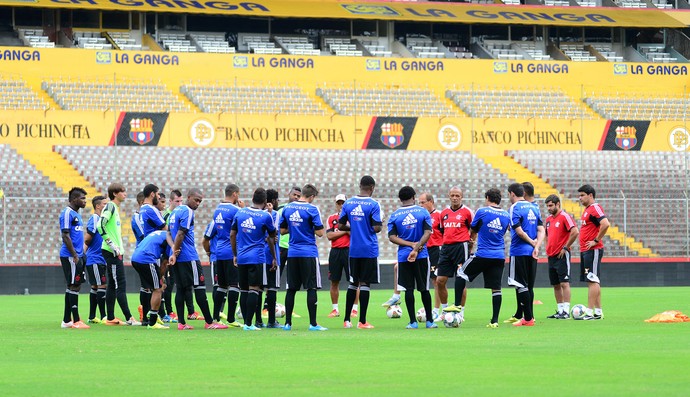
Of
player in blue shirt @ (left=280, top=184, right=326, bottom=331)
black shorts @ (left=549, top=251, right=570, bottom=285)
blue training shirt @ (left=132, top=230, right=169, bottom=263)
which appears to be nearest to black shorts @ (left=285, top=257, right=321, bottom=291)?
player in blue shirt @ (left=280, top=184, right=326, bottom=331)

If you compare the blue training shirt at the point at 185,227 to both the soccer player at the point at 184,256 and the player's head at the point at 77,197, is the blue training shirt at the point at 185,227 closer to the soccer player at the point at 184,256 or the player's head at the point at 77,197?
the soccer player at the point at 184,256

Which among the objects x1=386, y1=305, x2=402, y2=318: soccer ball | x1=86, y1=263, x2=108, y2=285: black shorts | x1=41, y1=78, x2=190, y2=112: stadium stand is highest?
x1=41, y1=78, x2=190, y2=112: stadium stand

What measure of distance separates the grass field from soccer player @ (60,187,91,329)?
1.40ft

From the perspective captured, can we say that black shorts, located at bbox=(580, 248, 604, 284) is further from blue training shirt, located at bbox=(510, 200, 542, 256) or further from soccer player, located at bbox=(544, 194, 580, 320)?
blue training shirt, located at bbox=(510, 200, 542, 256)

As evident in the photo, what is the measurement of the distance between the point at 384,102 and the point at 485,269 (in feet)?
102

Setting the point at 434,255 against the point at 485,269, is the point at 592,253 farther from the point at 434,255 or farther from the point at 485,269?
the point at 434,255

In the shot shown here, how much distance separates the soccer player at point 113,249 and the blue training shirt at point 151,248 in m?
0.85

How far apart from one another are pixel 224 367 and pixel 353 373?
1319 millimetres

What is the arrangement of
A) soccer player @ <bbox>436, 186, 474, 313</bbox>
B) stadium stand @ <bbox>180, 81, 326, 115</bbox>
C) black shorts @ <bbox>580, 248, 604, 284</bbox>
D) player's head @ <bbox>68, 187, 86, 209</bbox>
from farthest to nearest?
stadium stand @ <bbox>180, 81, 326, 115</bbox> < black shorts @ <bbox>580, 248, 604, 284</bbox> < soccer player @ <bbox>436, 186, 474, 313</bbox> < player's head @ <bbox>68, 187, 86, 209</bbox>

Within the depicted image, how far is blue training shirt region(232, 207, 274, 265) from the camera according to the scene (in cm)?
1652

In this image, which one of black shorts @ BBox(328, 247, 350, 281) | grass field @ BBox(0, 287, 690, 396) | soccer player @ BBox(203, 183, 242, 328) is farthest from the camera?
black shorts @ BBox(328, 247, 350, 281)

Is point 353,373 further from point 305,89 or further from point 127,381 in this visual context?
point 305,89

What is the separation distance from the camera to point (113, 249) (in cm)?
1788

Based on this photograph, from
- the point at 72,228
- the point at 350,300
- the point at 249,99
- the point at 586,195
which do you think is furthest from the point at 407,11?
the point at 350,300
